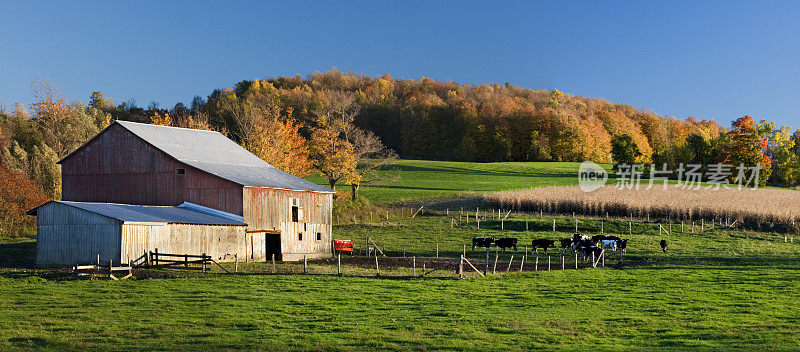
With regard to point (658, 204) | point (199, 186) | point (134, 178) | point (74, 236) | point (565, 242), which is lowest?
point (565, 242)

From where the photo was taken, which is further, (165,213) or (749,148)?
(749,148)

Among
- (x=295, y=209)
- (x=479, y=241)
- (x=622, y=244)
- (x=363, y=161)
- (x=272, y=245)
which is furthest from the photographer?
(x=363, y=161)

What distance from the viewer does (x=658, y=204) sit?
59188mm

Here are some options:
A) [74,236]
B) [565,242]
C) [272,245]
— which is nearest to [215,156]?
[272,245]

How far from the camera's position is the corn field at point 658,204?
56.2 metres

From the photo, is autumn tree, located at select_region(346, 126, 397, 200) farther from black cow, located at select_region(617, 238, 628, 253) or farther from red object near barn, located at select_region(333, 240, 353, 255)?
black cow, located at select_region(617, 238, 628, 253)

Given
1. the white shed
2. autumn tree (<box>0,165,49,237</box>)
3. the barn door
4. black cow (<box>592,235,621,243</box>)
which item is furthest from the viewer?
autumn tree (<box>0,165,49,237</box>)

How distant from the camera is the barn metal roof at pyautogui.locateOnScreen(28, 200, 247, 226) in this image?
1348 inches

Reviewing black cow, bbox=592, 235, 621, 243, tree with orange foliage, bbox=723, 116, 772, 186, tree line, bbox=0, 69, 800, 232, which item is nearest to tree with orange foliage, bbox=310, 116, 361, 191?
tree line, bbox=0, 69, 800, 232

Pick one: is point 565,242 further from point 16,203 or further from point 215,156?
point 16,203

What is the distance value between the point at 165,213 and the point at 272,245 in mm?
7267

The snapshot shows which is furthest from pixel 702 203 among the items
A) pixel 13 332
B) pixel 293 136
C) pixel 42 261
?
pixel 13 332

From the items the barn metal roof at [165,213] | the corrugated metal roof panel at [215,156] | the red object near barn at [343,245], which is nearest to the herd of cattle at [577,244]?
the red object near barn at [343,245]

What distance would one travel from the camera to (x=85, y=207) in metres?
34.5
